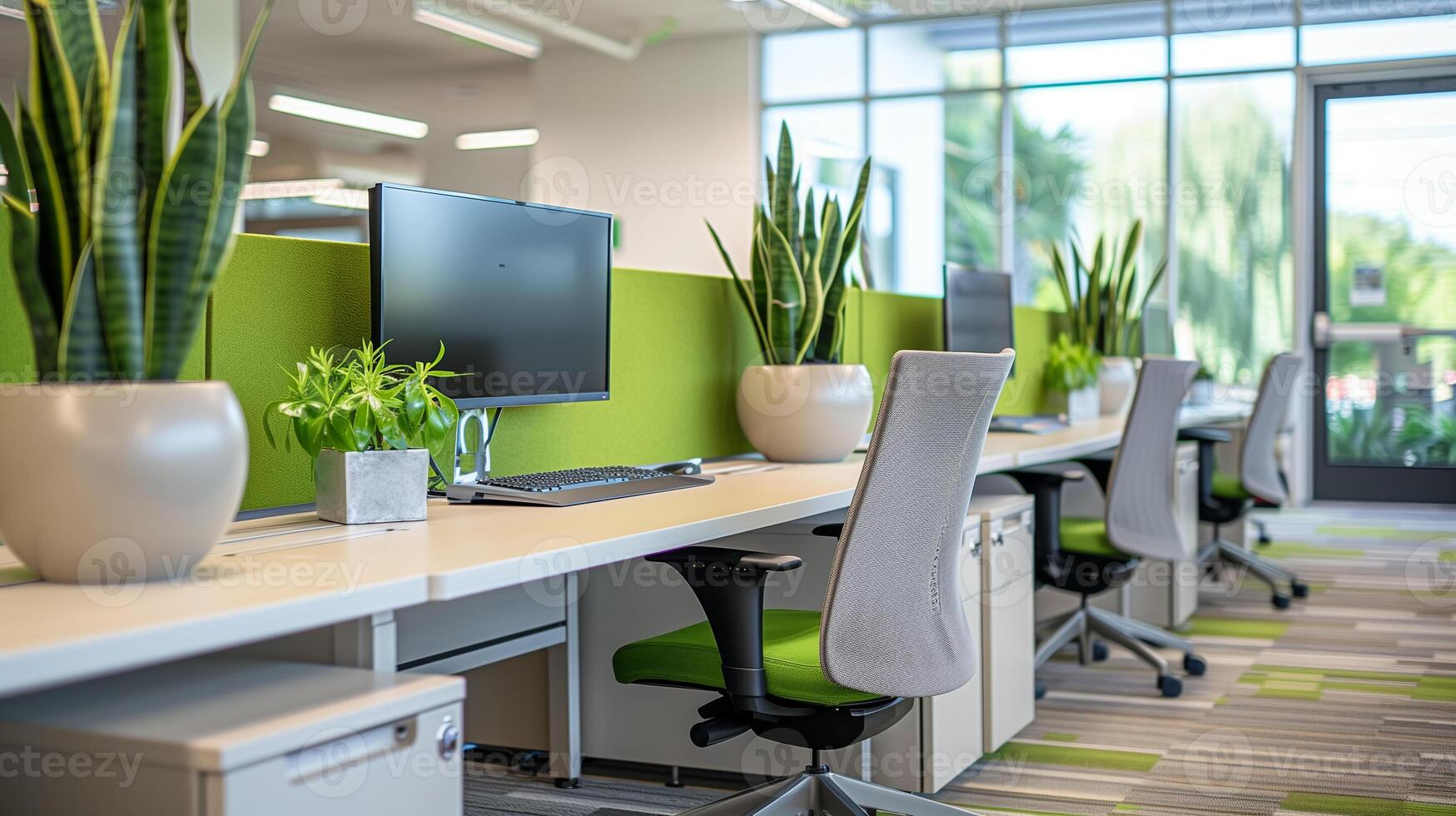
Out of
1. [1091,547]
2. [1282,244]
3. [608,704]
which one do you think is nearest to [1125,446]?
[1091,547]

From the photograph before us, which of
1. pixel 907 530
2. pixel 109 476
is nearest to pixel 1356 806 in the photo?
pixel 907 530

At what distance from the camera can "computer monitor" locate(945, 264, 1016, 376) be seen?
3.55 metres

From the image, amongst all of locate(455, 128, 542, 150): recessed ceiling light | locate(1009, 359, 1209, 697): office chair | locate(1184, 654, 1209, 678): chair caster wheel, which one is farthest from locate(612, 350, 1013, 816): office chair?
locate(455, 128, 542, 150): recessed ceiling light

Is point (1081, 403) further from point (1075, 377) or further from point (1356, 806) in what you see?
point (1356, 806)

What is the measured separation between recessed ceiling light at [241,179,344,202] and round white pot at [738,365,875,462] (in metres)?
5.19

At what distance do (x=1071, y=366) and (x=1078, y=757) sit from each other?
6.28 ft

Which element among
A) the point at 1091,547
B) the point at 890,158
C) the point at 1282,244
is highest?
the point at 890,158

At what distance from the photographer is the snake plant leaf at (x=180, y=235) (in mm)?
1270

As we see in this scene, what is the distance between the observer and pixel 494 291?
6.87ft

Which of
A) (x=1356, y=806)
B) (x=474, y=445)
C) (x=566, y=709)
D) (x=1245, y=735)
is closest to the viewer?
(x=474, y=445)

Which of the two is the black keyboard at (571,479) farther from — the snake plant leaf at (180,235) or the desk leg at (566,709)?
the snake plant leaf at (180,235)

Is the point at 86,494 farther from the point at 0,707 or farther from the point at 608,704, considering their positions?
the point at 608,704

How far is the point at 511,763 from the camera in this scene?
104 inches

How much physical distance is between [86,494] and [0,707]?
204mm
